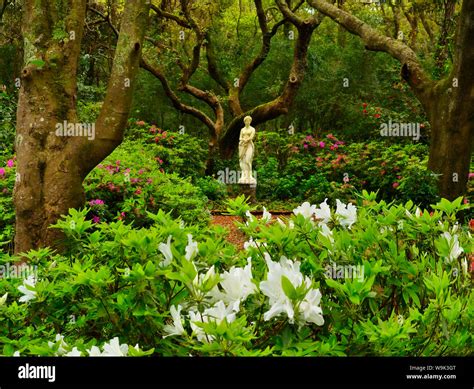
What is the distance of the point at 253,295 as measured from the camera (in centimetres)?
185

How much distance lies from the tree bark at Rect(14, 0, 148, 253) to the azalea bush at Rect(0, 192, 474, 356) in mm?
3501

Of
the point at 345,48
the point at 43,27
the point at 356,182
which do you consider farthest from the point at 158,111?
the point at 43,27

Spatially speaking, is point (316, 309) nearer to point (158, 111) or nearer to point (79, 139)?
point (79, 139)

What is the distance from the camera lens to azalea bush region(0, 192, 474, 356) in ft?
5.56

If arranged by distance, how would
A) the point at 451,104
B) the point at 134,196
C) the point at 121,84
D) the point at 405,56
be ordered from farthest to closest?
the point at 405,56 → the point at 451,104 → the point at 134,196 → the point at 121,84

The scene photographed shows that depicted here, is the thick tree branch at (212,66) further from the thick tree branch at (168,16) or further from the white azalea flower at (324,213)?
the white azalea flower at (324,213)

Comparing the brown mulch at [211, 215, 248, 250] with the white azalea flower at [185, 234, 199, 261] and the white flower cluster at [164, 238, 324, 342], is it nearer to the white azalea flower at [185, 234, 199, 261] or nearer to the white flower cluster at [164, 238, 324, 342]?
the white azalea flower at [185, 234, 199, 261]

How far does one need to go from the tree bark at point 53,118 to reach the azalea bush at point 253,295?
350 cm

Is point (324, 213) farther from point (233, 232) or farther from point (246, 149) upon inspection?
point (246, 149)

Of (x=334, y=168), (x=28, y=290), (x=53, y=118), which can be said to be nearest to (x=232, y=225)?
(x=334, y=168)

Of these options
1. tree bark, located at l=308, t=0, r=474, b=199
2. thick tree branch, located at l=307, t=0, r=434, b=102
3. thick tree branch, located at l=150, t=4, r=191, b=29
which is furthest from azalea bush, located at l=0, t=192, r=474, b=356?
thick tree branch, located at l=150, t=4, r=191, b=29

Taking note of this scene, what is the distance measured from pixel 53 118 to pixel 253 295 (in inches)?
185

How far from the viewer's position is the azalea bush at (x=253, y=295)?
66.7 inches

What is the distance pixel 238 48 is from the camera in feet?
72.0
